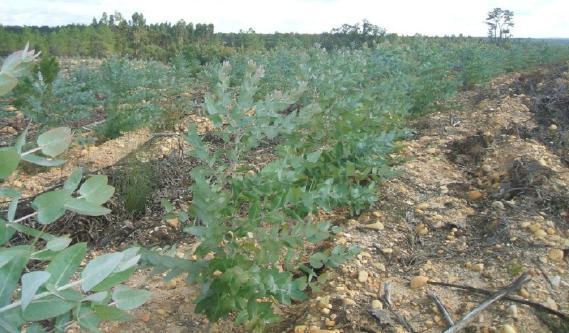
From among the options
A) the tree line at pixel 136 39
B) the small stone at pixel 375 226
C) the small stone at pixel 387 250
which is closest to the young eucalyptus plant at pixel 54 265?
the small stone at pixel 387 250

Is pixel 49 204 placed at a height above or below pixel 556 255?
above

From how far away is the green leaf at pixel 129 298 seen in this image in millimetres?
908

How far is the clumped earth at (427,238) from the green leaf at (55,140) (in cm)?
103

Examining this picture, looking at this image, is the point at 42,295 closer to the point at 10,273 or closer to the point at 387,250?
the point at 10,273

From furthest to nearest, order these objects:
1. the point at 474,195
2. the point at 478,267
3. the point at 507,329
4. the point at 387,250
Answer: the point at 474,195, the point at 387,250, the point at 478,267, the point at 507,329

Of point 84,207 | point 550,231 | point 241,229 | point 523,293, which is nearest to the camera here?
point 84,207

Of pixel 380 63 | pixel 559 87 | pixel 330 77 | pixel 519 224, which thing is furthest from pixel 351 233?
pixel 559 87

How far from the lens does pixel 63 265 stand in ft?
2.70

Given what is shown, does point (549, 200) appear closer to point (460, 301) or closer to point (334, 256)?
point (460, 301)

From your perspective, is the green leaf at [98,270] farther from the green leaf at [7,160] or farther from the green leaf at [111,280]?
the green leaf at [7,160]

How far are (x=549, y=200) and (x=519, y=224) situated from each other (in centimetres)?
47

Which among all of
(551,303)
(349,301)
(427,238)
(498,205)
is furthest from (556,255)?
(349,301)

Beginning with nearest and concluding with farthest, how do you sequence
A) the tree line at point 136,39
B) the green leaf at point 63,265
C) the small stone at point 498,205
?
the green leaf at point 63,265 < the small stone at point 498,205 < the tree line at point 136,39

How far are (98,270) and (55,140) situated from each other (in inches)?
9.3
